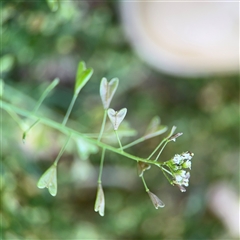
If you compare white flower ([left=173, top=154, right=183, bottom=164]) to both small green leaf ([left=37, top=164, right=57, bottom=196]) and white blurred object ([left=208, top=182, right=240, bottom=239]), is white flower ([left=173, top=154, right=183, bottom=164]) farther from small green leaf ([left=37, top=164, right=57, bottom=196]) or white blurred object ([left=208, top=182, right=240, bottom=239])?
white blurred object ([left=208, top=182, right=240, bottom=239])

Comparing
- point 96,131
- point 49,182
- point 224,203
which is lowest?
point 224,203

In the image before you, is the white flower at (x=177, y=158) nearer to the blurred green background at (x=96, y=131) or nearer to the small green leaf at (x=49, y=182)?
the small green leaf at (x=49, y=182)

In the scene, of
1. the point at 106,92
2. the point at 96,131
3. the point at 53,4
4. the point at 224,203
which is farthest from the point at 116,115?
the point at 224,203

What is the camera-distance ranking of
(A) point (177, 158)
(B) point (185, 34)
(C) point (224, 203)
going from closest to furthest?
1. (A) point (177, 158)
2. (B) point (185, 34)
3. (C) point (224, 203)

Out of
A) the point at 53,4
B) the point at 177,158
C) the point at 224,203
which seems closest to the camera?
the point at 177,158

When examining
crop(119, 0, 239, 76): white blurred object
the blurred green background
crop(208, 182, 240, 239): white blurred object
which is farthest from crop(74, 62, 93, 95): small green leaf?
crop(208, 182, 240, 239): white blurred object

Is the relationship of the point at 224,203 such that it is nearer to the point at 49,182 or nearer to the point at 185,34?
the point at 185,34

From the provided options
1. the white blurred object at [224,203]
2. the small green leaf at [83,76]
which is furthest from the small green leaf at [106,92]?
the white blurred object at [224,203]
